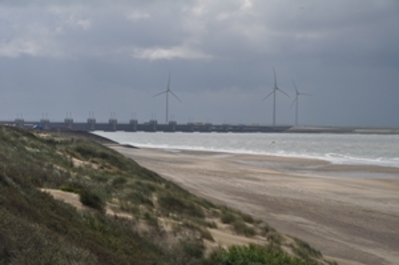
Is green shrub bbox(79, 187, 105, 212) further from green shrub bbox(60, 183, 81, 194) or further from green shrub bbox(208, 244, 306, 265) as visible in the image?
green shrub bbox(208, 244, 306, 265)

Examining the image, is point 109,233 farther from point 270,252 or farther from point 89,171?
point 89,171

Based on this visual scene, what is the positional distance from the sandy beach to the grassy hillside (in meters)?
2.55

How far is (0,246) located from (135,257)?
293 cm

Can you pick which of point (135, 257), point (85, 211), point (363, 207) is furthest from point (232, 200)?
point (135, 257)

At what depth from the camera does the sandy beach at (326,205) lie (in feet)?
58.5

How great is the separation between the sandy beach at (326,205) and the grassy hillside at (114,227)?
8.38 ft

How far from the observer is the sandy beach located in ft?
58.5

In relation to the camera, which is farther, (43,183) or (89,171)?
(89,171)

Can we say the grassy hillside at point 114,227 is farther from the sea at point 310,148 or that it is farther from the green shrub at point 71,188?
the sea at point 310,148

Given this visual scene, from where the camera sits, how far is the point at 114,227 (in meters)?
10.4

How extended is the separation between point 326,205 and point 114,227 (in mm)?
17837

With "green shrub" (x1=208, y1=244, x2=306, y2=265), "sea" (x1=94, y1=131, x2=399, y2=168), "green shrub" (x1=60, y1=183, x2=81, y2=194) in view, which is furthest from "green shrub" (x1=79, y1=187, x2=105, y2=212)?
"sea" (x1=94, y1=131, x2=399, y2=168)

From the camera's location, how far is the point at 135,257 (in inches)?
347

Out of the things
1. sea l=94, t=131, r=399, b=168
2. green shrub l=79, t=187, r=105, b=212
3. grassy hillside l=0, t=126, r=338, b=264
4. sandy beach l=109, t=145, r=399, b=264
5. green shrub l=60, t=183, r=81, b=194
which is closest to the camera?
grassy hillside l=0, t=126, r=338, b=264
